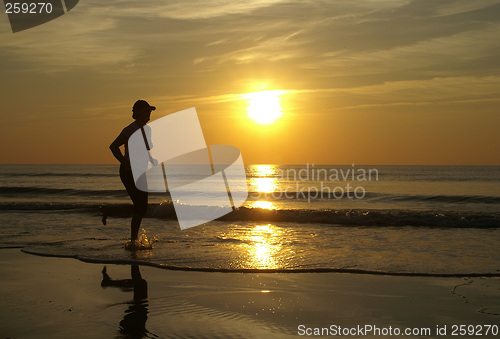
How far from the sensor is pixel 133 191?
6.87m

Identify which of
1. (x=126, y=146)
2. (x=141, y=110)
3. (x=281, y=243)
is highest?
(x=141, y=110)

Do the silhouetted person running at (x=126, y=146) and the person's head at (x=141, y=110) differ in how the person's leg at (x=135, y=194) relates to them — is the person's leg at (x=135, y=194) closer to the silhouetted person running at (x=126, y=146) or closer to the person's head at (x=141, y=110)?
the silhouetted person running at (x=126, y=146)

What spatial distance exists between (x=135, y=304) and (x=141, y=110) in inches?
129

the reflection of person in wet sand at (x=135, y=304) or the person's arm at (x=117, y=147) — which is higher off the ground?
the person's arm at (x=117, y=147)

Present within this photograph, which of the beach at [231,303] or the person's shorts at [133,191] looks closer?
the beach at [231,303]

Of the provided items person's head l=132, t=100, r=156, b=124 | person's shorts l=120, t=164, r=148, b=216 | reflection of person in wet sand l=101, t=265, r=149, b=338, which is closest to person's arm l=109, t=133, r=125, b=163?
person's shorts l=120, t=164, r=148, b=216

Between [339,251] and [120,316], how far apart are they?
4.32 metres

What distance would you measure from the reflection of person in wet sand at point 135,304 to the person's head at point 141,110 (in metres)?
2.05

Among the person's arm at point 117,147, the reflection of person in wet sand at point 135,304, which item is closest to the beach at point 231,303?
the reflection of person in wet sand at point 135,304

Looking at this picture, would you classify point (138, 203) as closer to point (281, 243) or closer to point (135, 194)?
point (135, 194)

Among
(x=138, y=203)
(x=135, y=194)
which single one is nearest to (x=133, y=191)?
(x=135, y=194)

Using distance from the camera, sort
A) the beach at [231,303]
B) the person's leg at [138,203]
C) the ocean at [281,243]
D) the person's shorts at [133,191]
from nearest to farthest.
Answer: the beach at [231,303]
the ocean at [281,243]
the person's shorts at [133,191]
the person's leg at [138,203]

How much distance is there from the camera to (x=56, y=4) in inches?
396

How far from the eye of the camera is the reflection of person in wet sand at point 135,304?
3550 millimetres
